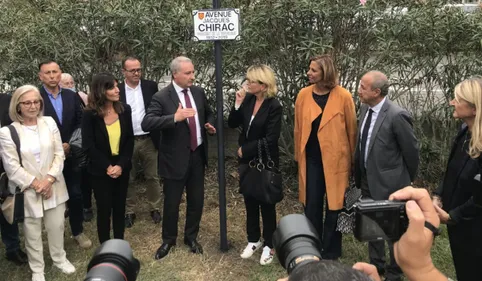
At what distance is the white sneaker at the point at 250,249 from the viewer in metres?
4.32

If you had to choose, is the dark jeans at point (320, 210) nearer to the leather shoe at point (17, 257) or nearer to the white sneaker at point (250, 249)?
the white sneaker at point (250, 249)

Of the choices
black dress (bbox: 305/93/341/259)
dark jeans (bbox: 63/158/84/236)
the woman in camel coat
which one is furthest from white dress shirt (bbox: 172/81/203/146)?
dark jeans (bbox: 63/158/84/236)

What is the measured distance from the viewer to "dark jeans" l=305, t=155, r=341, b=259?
4.02 meters

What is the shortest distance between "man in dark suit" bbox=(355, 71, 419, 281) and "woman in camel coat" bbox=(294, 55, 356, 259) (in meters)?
0.23

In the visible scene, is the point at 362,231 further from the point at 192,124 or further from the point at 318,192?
the point at 192,124

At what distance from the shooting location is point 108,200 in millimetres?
4184

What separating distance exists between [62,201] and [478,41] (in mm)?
4481

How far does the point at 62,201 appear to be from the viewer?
3980 mm

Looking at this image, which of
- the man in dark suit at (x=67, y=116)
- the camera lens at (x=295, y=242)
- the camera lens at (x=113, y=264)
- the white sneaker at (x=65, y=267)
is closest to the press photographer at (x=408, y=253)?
the camera lens at (x=295, y=242)

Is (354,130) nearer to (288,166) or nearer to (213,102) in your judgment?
(288,166)

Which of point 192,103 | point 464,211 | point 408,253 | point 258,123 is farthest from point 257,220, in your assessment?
point 408,253

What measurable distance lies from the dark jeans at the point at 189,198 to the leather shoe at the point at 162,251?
38 mm

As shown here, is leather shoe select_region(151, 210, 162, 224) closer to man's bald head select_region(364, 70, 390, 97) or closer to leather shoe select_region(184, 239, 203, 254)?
leather shoe select_region(184, 239, 203, 254)

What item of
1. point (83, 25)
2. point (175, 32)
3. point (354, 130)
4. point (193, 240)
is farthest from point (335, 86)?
point (83, 25)
